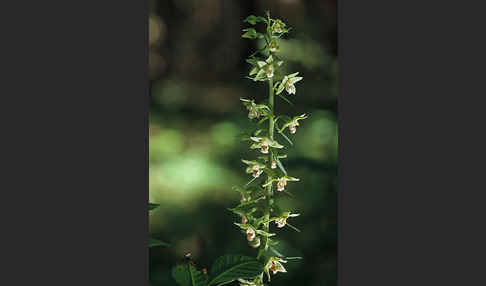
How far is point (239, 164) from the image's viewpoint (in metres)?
3.57

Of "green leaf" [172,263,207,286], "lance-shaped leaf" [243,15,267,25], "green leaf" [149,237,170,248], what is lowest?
"green leaf" [172,263,207,286]

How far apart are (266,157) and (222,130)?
→ 30 centimetres

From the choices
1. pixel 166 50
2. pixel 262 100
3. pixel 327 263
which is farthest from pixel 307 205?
pixel 166 50

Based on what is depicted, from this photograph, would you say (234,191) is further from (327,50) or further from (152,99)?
(327,50)

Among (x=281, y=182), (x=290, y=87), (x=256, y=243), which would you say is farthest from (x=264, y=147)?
(x=256, y=243)

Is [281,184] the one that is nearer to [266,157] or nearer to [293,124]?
[266,157]

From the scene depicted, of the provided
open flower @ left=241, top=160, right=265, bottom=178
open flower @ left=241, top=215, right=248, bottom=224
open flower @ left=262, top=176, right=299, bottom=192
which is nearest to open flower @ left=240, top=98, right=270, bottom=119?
open flower @ left=241, top=160, right=265, bottom=178

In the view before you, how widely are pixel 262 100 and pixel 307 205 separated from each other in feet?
2.26

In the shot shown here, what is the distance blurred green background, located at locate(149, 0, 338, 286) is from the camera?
346 cm

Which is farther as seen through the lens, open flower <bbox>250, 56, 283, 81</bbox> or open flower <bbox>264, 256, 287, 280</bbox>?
open flower <bbox>264, 256, 287, 280</bbox>

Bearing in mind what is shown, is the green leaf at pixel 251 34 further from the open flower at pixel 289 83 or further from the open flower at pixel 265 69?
the open flower at pixel 289 83

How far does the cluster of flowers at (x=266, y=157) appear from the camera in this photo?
3.41 meters

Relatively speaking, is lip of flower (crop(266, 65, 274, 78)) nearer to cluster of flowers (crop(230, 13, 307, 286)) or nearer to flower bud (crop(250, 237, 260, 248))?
cluster of flowers (crop(230, 13, 307, 286))

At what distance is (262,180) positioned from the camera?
3.51 metres
